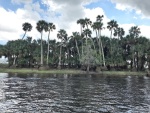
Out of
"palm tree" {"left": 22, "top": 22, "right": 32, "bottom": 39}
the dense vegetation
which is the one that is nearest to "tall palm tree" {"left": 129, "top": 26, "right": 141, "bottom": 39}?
the dense vegetation

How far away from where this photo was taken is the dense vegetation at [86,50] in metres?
132

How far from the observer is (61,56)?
15125 cm

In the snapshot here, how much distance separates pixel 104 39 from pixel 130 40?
18.1 m

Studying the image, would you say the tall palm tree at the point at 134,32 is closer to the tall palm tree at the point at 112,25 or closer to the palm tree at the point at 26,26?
the tall palm tree at the point at 112,25

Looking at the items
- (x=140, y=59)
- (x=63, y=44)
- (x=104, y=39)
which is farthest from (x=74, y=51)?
(x=140, y=59)

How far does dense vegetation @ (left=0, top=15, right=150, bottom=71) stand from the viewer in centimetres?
13162

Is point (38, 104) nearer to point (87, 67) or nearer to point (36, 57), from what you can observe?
point (87, 67)

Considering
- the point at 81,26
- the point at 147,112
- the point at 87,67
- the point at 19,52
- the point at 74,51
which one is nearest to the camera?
the point at 147,112

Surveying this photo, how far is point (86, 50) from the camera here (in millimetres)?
128625

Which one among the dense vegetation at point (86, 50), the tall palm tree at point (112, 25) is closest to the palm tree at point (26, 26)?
the dense vegetation at point (86, 50)

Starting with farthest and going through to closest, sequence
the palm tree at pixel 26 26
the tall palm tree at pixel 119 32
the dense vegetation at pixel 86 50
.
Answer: the tall palm tree at pixel 119 32 < the palm tree at pixel 26 26 < the dense vegetation at pixel 86 50

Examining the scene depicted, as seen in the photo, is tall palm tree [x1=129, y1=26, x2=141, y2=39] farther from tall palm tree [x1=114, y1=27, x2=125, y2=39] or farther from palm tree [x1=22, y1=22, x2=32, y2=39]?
palm tree [x1=22, y1=22, x2=32, y2=39]

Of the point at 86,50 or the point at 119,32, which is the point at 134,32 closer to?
the point at 119,32

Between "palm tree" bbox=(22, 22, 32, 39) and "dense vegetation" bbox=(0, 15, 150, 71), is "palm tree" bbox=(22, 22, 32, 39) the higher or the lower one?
the higher one
